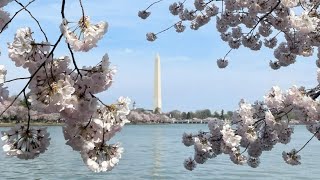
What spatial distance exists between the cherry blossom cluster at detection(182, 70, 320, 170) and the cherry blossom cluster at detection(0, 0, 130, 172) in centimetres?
304

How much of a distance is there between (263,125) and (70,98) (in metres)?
4.08

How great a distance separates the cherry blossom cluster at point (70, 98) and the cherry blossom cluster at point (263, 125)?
304 centimetres

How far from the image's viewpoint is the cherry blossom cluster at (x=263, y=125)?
5.33 meters

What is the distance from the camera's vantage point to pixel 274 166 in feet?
79.6

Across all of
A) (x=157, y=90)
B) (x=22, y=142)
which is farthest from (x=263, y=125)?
(x=157, y=90)

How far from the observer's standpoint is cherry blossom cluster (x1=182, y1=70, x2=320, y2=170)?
5332mm

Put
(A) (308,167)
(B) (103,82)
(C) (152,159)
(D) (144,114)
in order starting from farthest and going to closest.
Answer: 1. (D) (144,114)
2. (C) (152,159)
3. (A) (308,167)
4. (B) (103,82)

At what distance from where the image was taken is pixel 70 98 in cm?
252

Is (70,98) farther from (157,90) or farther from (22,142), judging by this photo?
(157,90)

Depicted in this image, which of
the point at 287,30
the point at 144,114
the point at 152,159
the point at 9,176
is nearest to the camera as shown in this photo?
the point at 287,30

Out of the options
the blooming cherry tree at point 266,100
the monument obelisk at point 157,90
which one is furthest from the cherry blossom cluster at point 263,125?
the monument obelisk at point 157,90

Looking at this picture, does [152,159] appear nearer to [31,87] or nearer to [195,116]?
[31,87]

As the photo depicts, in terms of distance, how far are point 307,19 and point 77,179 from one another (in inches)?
570

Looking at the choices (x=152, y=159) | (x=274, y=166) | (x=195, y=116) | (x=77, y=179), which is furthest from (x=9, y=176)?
(x=195, y=116)
